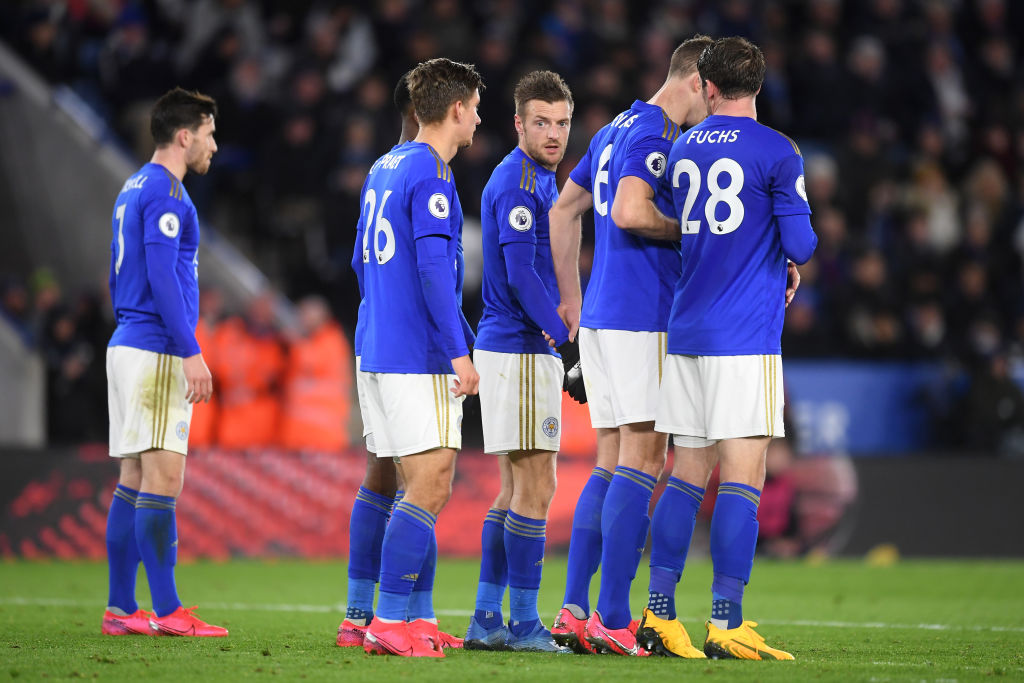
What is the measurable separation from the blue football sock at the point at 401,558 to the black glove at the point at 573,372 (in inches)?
42.6

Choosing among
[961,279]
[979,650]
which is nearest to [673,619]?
[979,650]

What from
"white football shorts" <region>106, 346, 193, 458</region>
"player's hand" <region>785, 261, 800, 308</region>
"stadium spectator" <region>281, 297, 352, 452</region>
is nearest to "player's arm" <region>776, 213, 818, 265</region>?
"player's hand" <region>785, 261, 800, 308</region>

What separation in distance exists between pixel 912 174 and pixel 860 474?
17.8 feet

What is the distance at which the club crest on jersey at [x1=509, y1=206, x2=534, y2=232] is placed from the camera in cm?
626

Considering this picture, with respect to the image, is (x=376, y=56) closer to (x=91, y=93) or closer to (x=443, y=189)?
(x=91, y=93)

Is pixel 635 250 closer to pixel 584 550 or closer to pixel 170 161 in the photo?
pixel 584 550

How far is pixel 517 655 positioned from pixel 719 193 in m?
2.23

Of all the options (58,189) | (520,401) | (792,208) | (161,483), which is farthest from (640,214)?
(58,189)

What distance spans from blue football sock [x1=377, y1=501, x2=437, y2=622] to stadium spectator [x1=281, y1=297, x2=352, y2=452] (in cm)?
818

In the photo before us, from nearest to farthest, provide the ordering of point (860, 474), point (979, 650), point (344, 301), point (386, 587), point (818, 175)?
point (386, 587) → point (979, 650) → point (860, 474) → point (344, 301) → point (818, 175)

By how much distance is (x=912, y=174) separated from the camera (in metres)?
17.0

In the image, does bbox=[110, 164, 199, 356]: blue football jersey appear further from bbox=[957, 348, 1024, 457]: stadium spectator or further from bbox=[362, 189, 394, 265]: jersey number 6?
bbox=[957, 348, 1024, 457]: stadium spectator

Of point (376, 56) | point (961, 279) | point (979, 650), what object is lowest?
point (979, 650)

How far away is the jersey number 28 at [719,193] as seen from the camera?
5.84 meters
